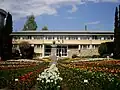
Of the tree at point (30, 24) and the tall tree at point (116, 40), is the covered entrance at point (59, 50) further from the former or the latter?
the tree at point (30, 24)

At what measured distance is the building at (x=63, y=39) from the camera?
70812mm

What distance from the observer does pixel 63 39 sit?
7262 cm

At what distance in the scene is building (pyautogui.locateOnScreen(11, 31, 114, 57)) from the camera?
232ft

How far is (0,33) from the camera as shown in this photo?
152 ft

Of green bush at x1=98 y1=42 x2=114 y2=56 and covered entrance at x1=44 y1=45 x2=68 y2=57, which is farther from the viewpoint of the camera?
covered entrance at x1=44 y1=45 x2=68 y2=57

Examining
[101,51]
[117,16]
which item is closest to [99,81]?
[117,16]

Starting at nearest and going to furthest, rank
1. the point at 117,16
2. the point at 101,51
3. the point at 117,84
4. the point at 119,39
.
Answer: the point at 117,84
the point at 119,39
the point at 117,16
the point at 101,51

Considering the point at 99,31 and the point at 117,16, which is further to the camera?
the point at 99,31

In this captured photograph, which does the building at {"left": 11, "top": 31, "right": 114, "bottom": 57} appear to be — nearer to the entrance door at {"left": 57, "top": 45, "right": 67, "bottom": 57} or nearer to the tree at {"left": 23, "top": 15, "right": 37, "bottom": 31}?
the entrance door at {"left": 57, "top": 45, "right": 67, "bottom": 57}

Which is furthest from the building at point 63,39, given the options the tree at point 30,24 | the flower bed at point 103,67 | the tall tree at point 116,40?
the flower bed at point 103,67

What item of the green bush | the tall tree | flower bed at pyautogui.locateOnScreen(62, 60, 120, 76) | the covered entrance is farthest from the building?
flower bed at pyautogui.locateOnScreen(62, 60, 120, 76)

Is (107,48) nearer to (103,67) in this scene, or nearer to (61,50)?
(61,50)

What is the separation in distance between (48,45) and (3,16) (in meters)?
20.6

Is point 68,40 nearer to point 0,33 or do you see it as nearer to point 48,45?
point 48,45
